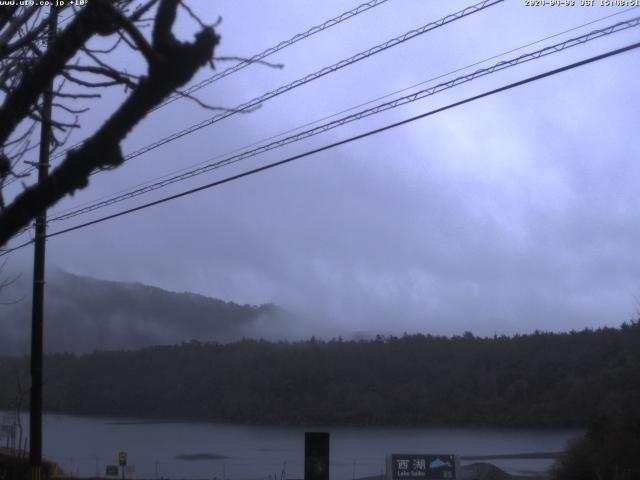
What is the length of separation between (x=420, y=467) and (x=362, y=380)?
150 feet

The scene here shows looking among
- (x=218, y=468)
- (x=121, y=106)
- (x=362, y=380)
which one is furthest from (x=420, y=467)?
(x=362, y=380)

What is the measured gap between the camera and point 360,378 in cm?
7056

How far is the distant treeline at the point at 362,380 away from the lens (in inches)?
2179

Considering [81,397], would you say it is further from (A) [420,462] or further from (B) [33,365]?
(B) [33,365]

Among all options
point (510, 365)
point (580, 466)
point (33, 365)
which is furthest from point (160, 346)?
point (33, 365)

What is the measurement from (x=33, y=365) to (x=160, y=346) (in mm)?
66862

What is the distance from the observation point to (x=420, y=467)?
80.8ft

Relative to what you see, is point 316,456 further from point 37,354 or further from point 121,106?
point 121,106

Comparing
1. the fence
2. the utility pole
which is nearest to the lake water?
the fence

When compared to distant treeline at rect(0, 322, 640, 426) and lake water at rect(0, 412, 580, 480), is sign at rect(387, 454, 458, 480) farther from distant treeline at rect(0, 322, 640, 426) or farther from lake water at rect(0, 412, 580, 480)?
distant treeline at rect(0, 322, 640, 426)

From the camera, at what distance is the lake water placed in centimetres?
3650

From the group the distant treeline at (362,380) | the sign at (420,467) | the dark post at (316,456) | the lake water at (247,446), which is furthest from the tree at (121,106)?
the distant treeline at (362,380)

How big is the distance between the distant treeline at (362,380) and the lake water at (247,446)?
3.46 metres

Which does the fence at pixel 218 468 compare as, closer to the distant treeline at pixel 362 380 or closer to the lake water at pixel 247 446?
the lake water at pixel 247 446
